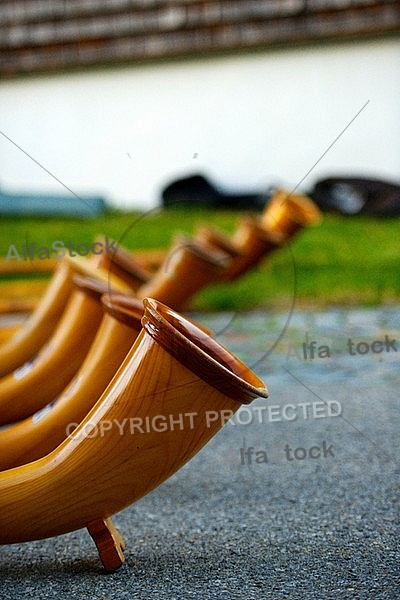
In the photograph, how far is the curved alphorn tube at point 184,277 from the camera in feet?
10.9

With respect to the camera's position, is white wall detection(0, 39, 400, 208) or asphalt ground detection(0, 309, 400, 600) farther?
white wall detection(0, 39, 400, 208)

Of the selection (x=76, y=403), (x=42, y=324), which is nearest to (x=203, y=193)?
(x=42, y=324)

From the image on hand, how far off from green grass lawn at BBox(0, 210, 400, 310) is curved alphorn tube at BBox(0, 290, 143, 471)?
10.8 feet

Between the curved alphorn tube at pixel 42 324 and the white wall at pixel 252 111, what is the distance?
4.06 m

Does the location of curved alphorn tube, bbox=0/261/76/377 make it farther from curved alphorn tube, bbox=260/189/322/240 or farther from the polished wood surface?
curved alphorn tube, bbox=260/189/322/240

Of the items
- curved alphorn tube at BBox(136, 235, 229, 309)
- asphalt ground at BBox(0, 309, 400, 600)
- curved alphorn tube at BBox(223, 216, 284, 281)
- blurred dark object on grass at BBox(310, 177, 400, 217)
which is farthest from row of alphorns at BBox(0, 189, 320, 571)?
blurred dark object on grass at BBox(310, 177, 400, 217)

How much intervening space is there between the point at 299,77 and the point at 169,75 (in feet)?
3.53

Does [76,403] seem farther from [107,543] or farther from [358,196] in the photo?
[358,196]

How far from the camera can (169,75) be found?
7.86 metres

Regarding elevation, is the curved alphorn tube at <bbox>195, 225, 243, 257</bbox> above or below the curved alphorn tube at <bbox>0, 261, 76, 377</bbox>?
below

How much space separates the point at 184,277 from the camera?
3.40 meters

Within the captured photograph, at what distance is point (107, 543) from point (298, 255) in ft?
16.3

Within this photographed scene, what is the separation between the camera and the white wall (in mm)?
7277

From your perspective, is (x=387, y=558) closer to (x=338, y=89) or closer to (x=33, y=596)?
(x=33, y=596)
